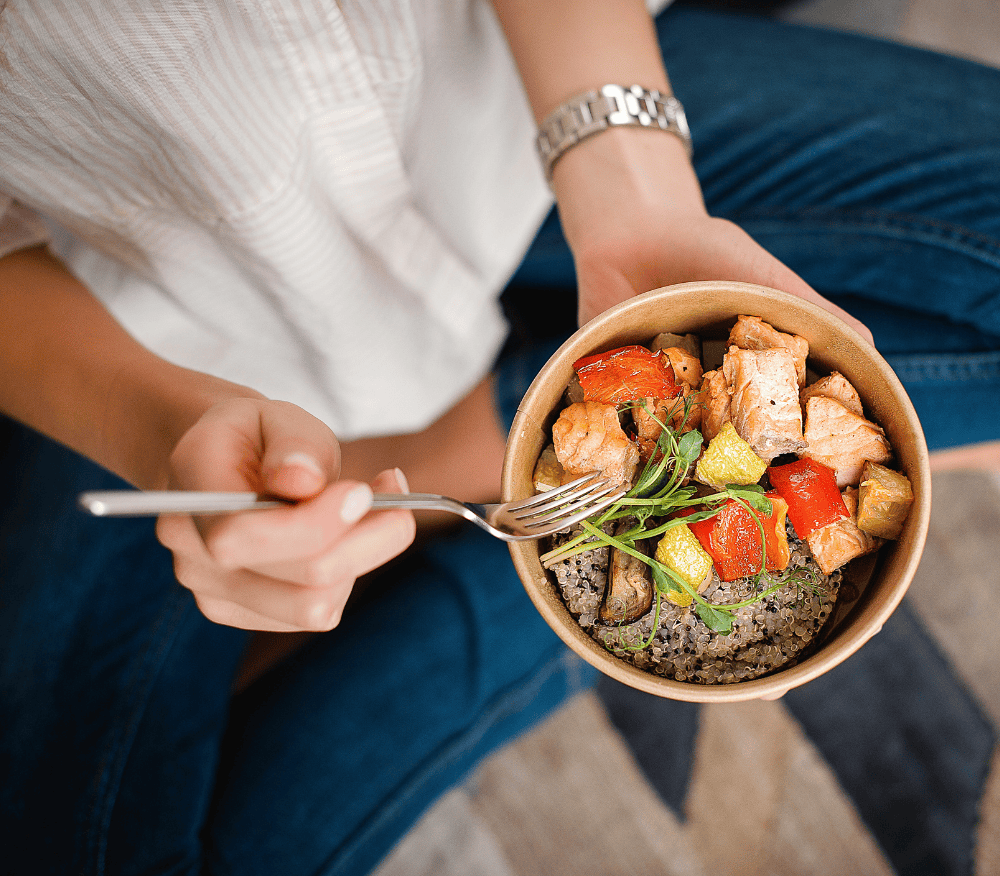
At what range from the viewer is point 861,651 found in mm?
1734

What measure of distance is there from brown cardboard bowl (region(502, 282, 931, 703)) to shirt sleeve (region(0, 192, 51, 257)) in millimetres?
838

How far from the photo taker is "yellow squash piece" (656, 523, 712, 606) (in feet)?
2.24

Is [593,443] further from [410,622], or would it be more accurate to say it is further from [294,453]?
[410,622]

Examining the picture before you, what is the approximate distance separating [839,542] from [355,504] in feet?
1.74

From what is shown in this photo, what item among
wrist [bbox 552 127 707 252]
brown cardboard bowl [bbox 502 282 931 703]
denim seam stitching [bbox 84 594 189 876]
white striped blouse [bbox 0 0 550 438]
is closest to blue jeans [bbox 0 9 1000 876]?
denim seam stitching [bbox 84 594 189 876]

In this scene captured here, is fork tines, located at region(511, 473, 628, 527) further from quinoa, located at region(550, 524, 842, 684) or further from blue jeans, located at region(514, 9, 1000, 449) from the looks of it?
blue jeans, located at region(514, 9, 1000, 449)

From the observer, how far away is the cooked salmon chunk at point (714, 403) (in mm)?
726

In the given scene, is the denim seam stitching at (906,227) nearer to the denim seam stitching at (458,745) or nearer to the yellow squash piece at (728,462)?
the yellow squash piece at (728,462)

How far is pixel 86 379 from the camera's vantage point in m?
0.92

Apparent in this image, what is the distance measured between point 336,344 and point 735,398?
2.30 feet

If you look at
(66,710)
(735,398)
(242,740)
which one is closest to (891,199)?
(735,398)

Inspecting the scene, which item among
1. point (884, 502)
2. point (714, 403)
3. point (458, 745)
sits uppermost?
point (714, 403)

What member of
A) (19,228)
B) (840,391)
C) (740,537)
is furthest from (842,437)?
(19,228)

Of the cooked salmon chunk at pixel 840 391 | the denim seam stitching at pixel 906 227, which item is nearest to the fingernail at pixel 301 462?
the cooked salmon chunk at pixel 840 391
